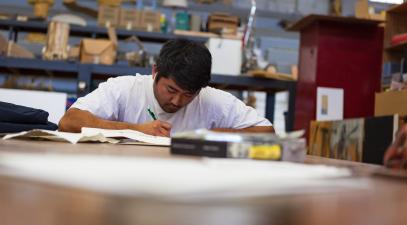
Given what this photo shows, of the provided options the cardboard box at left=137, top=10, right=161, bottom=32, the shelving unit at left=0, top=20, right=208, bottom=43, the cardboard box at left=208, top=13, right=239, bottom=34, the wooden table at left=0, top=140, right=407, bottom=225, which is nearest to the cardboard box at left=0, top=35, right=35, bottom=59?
the shelving unit at left=0, top=20, right=208, bottom=43

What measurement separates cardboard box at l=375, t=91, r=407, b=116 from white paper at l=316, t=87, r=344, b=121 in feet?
1.67

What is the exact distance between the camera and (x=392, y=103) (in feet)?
9.77

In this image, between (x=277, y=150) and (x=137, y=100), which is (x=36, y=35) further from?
(x=277, y=150)

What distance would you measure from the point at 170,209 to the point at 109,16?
5.44 m

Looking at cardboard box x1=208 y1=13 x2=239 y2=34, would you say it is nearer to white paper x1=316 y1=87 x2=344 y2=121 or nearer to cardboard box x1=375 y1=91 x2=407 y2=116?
white paper x1=316 y1=87 x2=344 y2=121

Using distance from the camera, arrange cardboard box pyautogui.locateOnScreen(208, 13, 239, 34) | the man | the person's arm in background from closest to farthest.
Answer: the person's arm in background
the man
cardboard box pyautogui.locateOnScreen(208, 13, 239, 34)

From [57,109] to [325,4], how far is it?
6.35 m

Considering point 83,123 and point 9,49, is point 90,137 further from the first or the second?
point 9,49

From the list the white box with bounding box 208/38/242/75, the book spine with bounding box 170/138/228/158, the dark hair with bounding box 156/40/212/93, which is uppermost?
the white box with bounding box 208/38/242/75

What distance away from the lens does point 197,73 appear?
70.6 inches

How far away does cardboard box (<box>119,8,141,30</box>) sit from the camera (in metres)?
5.38

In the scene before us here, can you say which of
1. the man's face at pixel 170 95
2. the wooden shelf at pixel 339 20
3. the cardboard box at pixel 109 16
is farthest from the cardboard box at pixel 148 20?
the man's face at pixel 170 95

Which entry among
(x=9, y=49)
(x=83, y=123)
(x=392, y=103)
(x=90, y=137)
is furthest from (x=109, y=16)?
(x=90, y=137)

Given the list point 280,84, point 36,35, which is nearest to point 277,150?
point 280,84
